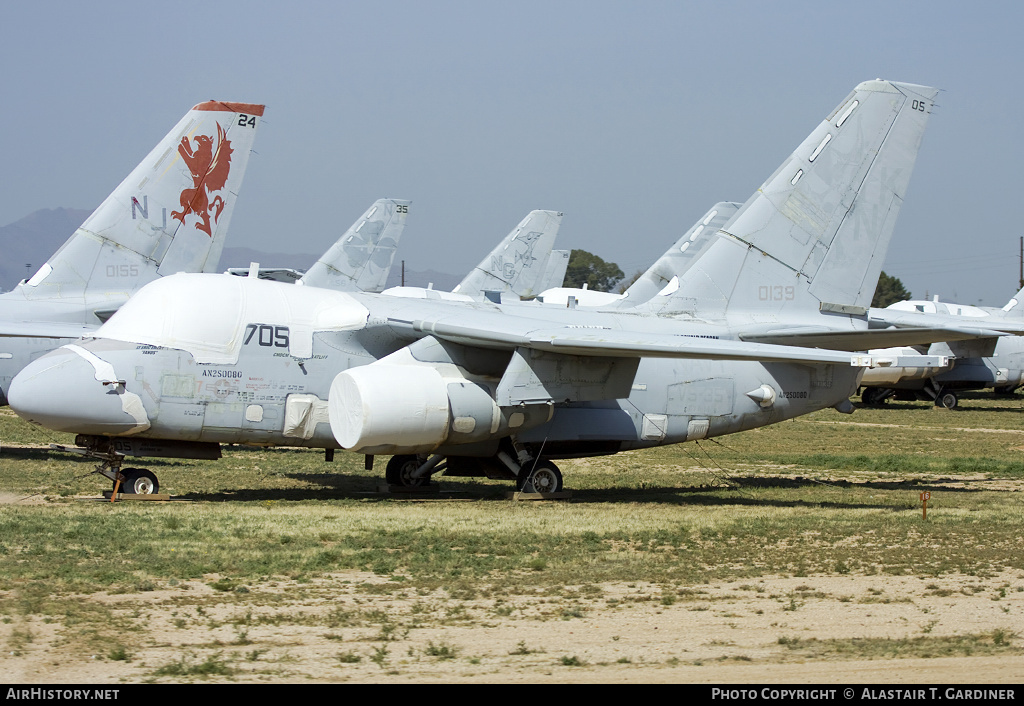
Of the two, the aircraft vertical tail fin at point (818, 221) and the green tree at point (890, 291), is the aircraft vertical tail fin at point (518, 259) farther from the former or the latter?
the green tree at point (890, 291)

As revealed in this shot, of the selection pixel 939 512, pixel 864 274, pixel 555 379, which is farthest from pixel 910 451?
pixel 555 379

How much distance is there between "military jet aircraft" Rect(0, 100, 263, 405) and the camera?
2188cm

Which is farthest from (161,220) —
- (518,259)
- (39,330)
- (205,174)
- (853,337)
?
(518,259)

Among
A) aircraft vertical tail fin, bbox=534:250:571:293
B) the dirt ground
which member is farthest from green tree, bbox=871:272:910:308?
the dirt ground

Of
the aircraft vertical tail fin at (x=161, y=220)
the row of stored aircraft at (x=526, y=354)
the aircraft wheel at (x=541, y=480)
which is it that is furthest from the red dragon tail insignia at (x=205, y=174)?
the aircraft wheel at (x=541, y=480)

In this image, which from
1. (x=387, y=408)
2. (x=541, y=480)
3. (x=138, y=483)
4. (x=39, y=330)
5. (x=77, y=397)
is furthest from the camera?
(x=39, y=330)

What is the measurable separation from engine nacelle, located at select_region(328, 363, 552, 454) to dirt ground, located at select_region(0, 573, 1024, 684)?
14.6ft

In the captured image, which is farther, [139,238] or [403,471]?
[139,238]

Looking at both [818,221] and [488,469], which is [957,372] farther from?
[488,469]

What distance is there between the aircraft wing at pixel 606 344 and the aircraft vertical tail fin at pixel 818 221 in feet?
10.7

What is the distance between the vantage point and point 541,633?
816 cm

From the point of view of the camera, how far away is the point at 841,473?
70.0ft

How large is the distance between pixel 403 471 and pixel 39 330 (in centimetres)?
654

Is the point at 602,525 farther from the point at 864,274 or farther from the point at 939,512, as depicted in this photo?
the point at 864,274
